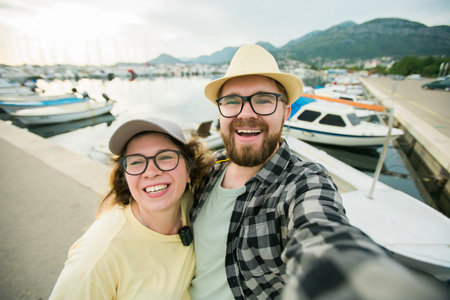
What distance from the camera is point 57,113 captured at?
47.8 feet

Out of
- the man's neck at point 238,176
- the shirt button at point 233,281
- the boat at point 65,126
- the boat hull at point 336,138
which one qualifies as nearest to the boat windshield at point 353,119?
the boat hull at point 336,138

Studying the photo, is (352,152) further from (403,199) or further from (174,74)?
(174,74)

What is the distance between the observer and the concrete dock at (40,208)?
223 cm

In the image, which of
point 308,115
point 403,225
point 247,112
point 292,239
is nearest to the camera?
point 292,239

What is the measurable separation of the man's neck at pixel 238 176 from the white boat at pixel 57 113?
18437mm

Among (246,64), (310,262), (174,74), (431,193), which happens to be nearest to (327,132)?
(431,193)

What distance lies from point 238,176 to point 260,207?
0.41 m

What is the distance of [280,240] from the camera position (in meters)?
1.18

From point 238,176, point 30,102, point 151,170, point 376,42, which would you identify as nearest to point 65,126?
point 30,102

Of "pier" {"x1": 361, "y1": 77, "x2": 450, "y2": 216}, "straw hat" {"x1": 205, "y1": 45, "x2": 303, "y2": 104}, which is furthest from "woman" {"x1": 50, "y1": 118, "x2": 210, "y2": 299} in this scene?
"pier" {"x1": 361, "y1": 77, "x2": 450, "y2": 216}

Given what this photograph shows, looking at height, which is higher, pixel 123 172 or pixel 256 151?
pixel 256 151

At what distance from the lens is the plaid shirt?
468mm

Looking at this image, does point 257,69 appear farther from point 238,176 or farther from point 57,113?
point 57,113

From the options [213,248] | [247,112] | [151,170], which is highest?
[247,112]
